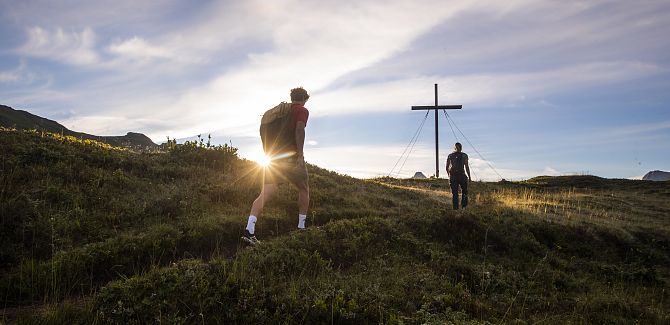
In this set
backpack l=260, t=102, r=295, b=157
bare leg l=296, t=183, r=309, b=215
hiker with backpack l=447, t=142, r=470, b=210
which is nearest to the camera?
backpack l=260, t=102, r=295, b=157

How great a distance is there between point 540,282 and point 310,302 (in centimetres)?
524

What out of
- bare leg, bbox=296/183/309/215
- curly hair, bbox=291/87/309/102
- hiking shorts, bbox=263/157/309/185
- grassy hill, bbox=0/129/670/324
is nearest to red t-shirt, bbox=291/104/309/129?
curly hair, bbox=291/87/309/102

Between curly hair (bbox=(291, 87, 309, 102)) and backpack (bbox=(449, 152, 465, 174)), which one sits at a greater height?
curly hair (bbox=(291, 87, 309, 102))

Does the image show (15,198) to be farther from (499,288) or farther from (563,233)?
(563,233)

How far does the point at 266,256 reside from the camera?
746cm

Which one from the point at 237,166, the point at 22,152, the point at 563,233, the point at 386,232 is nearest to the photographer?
the point at 386,232

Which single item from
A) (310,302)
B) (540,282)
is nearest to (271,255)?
(310,302)

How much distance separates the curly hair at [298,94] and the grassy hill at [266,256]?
282 cm

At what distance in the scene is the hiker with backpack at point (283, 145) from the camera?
8906 millimetres

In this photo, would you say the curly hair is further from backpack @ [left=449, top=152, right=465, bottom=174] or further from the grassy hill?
backpack @ [left=449, top=152, right=465, bottom=174]

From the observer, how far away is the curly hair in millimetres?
9156

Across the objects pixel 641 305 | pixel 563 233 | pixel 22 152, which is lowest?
pixel 641 305

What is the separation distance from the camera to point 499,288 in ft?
26.6

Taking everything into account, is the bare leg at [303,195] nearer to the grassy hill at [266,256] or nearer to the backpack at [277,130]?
the grassy hill at [266,256]
